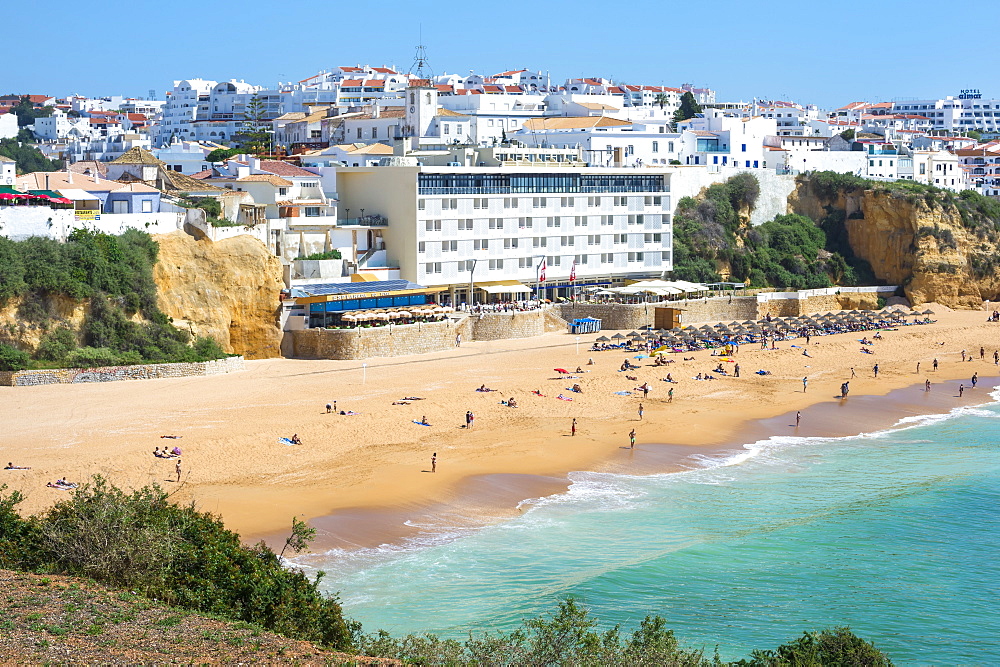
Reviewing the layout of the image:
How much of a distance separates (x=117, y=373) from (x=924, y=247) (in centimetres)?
4175

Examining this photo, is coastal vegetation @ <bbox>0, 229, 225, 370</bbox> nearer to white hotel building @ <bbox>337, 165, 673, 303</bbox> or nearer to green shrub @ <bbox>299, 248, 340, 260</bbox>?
green shrub @ <bbox>299, 248, 340, 260</bbox>

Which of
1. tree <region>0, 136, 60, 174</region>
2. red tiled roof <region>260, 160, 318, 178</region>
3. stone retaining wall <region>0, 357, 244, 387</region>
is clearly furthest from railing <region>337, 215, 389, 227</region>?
tree <region>0, 136, 60, 174</region>

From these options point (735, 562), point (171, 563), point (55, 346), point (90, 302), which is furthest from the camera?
point (90, 302)

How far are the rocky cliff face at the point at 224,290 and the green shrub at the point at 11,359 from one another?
200 inches

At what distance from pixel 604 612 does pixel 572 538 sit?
3581mm

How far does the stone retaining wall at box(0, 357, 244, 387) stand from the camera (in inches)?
1281

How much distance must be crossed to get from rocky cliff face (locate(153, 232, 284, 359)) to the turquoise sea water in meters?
15.6

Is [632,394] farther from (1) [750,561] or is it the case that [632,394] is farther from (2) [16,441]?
(2) [16,441]

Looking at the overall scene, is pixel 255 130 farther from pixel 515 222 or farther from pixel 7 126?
pixel 515 222

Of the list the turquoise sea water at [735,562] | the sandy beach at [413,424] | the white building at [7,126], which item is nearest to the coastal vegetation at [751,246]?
the sandy beach at [413,424]

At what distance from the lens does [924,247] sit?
60.1m

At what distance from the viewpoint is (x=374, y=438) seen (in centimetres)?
2966

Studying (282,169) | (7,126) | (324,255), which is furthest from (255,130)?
(324,255)

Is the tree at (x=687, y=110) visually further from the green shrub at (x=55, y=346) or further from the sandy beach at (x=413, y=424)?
the green shrub at (x=55, y=346)
